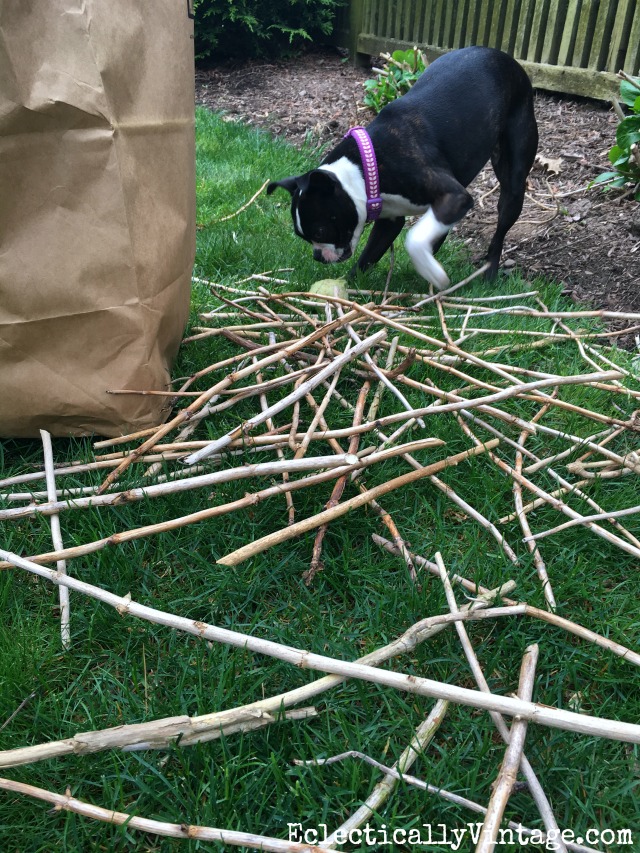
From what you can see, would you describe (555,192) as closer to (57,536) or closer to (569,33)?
(569,33)

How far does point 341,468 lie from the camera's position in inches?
62.2

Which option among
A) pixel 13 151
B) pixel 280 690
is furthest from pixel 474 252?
pixel 280 690

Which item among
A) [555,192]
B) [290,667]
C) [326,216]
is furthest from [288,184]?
[290,667]

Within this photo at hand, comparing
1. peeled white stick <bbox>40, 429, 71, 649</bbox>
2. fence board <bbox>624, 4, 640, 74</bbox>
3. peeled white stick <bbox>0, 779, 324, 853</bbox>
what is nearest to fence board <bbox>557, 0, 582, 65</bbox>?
fence board <bbox>624, 4, 640, 74</bbox>

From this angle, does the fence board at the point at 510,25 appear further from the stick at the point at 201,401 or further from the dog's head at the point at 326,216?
the stick at the point at 201,401

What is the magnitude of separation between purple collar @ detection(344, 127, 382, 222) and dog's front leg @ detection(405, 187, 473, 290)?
0.23 meters

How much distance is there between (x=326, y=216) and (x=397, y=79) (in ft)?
10.4

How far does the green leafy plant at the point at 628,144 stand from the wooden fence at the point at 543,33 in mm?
2076

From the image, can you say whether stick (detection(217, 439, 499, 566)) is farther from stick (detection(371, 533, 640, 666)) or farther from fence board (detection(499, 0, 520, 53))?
fence board (detection(499, 0, 520, 53))

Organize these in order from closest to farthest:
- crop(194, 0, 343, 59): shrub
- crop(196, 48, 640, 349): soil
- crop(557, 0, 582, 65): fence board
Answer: crop(196, 48, 640, 349): soil → crop(557, 0, 582, 65): fence board → crop(194, 0, 343, 59): shrub

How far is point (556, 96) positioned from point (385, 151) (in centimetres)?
334

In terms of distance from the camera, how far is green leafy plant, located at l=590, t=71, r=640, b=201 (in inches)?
122

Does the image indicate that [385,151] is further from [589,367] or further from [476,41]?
[476,41]

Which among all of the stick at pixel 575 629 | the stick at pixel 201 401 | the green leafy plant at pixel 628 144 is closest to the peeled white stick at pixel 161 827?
the stick at pixel 575 629
